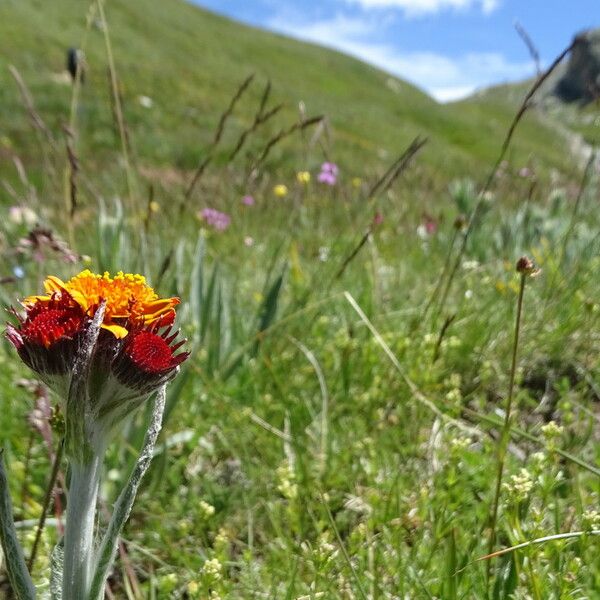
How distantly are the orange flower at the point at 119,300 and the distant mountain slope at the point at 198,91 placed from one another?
4464mm

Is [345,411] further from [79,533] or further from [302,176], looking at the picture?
[79,533]

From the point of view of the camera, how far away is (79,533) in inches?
37.1

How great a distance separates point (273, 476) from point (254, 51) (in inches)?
1848

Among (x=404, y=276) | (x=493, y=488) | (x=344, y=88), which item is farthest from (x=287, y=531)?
(x=344, y=88)

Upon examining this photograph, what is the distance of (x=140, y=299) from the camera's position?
922 mm

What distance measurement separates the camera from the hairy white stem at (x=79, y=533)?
936mm

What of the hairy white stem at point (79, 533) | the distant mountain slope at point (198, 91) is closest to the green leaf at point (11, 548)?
the hairy white stem at point (79, 533)

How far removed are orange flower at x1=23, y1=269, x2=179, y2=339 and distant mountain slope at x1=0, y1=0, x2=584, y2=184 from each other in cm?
446

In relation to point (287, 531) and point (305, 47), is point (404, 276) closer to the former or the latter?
point (287, 531)

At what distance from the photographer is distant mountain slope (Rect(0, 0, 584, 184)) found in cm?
1659

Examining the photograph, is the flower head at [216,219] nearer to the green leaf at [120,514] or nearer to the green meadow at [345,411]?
the green meadow at [345,411]

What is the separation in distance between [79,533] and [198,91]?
25716mm

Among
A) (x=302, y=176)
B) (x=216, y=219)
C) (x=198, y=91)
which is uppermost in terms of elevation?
(x=198, y=91)

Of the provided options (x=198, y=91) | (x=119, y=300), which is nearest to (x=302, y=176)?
(x=119, y=300)
